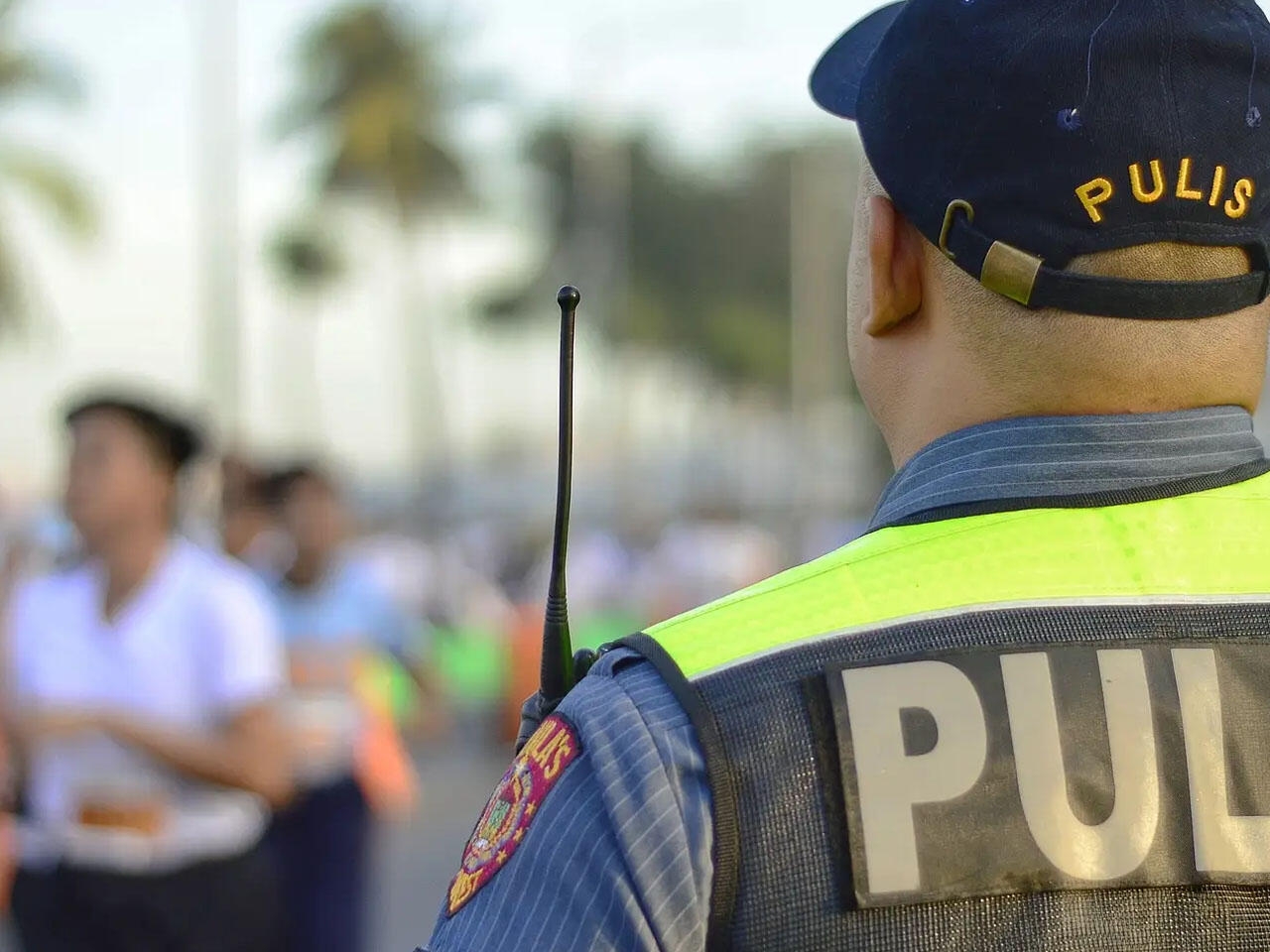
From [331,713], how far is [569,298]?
18.5ft

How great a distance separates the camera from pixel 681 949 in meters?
1.30

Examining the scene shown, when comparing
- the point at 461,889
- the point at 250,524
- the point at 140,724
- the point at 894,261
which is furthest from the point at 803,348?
the point at 461,889

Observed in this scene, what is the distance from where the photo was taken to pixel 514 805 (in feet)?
4.60

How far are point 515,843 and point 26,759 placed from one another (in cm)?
394

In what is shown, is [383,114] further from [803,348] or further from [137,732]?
[137,732]

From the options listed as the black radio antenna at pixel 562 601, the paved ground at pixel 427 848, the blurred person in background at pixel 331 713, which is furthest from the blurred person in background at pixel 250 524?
the black radio antenna at pixel 562 601

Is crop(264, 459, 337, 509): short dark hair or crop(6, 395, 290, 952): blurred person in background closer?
crop(6, 395, 290, 952): blurred person in background

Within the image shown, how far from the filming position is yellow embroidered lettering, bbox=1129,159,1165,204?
57.3 inches

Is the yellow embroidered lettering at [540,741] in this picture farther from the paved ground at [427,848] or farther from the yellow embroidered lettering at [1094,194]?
the paved ground at [427,848]

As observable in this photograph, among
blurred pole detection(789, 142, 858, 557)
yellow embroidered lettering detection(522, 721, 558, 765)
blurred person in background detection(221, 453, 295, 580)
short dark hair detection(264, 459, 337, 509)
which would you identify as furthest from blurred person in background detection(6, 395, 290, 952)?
blurred pole detection(789, 142, 858, 557)

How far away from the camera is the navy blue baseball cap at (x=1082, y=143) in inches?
57.4

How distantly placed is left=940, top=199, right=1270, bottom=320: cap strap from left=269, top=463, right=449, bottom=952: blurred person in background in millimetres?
5368

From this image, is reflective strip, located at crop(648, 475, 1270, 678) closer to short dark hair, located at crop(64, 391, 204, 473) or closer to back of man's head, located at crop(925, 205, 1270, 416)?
back of man's head, located at crop(925, 205, 1270, 416)

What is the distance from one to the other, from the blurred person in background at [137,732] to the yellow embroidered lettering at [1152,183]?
3.74 metres
